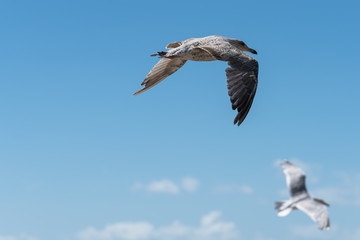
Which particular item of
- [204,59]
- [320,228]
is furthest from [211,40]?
[320,228]

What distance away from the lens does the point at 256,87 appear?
38.2ft

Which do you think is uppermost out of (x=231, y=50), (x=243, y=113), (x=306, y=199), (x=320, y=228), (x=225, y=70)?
A: (x=231, y=50)

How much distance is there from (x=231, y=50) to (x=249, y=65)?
0.65 meters

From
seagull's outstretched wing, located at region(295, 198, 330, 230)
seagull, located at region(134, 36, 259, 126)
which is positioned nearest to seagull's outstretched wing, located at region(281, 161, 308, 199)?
seagull's outstretched wing, located at region(295, 198, 330, 230)

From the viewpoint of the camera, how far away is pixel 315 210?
9172 millimetres

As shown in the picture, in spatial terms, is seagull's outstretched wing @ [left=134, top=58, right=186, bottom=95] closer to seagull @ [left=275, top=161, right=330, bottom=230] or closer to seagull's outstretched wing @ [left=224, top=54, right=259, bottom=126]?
seagull's outstretched wing @ [left=224, top=54, right=259, bottom=126]

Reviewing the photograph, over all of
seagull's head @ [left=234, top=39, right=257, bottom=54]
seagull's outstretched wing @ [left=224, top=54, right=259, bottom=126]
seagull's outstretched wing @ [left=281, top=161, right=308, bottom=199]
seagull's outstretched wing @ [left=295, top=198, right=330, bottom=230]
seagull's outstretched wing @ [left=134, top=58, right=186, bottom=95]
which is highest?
seagull's outstretched wing @ [left=134, top=58, right=186, bottom=95]

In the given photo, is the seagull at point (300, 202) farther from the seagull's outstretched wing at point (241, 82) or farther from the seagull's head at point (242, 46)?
the seagull's head at point (242, 46)

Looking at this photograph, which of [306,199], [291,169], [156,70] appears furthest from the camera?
[156,70]

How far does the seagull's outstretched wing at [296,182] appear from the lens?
9.80 metres

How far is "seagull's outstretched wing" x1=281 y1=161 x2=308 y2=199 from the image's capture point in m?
9.80

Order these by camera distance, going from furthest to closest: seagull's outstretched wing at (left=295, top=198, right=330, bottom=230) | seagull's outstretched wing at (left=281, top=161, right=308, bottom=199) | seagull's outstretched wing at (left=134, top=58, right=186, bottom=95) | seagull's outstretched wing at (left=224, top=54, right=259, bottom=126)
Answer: seagull's outstretched wing at (left=134, top=58, right=186, bottom=95)
seagull's outstretched wing at (left=224, top=54, right=259, bottom=126)
seagull's outstretched wing at (left=281, top=161, right=308, bottom=199)
seagull's outstretched wing at (left=295, top=198, right=330, bottom=230)

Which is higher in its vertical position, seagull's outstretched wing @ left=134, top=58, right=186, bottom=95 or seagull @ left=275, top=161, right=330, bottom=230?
seagull's outstretched wing @ left=134, top=58, right=186, bottom=95

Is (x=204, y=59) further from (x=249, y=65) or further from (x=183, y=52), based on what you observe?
(x=249, y=65)
